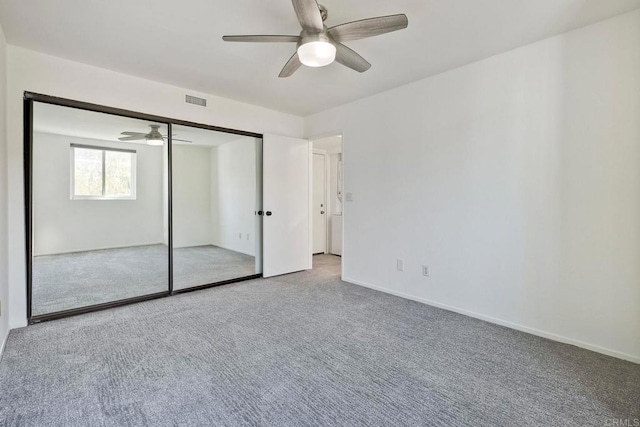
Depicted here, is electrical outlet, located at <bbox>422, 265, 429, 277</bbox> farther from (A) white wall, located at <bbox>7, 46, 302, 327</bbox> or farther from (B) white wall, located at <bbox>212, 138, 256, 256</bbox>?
(A) white wall, located at <bbox>7, 46, 302, 327</bbox>

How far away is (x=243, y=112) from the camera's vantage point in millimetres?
4301

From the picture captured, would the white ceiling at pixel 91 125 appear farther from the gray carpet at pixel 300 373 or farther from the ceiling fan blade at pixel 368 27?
Result: the ceiling fan blade at pixel 368 27

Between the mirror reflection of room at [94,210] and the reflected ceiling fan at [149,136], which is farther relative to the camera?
the reflected ceiling fan at [149,136]

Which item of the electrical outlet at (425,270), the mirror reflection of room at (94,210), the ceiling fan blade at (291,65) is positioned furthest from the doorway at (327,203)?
the ceiling fan blade at (291,65)

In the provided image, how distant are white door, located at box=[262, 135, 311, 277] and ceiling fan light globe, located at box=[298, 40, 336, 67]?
248 cm

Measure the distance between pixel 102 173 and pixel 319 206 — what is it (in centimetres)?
389

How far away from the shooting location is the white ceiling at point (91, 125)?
2.98 meters

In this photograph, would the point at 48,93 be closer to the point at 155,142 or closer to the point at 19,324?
the point at 155,142

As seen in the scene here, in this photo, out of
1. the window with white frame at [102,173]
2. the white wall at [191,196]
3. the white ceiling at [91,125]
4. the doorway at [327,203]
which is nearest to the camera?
the white ceiling at [91,125]

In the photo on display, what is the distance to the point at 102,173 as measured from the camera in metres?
3.97

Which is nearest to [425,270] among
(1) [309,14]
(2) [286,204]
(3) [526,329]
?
(3) [526,329]

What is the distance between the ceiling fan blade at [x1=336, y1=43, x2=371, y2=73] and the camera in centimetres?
220

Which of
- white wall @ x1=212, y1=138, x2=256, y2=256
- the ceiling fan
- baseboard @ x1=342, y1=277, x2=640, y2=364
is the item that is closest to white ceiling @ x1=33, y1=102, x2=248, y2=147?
white wall @ x1=212, y1=138, x2=256, y2=256

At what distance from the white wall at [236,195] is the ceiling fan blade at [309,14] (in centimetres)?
291
